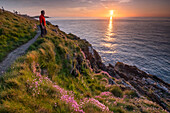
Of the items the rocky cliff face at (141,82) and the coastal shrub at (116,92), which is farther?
the rocky cliff face at (141,82)

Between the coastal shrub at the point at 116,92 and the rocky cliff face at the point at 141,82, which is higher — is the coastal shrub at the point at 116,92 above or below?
above

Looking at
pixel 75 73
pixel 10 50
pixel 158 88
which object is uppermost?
pixel 10 50

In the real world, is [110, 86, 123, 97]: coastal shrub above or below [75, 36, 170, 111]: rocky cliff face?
above

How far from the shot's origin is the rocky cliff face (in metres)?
16.8

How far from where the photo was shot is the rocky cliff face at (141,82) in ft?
55.3

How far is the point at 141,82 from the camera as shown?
73.3 ft

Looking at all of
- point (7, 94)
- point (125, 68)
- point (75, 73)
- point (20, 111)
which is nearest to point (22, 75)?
point (7, 94)

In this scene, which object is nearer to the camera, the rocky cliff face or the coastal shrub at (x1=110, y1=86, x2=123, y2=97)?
the coastal shrub at (x1=110, y1=86, x2=123, y2=97)

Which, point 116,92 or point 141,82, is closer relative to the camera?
point 116,92

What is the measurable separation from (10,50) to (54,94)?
8250 millimetres

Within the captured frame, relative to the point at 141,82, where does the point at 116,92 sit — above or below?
above

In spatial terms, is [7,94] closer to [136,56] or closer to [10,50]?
[10,50]

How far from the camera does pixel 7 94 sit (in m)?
3.55

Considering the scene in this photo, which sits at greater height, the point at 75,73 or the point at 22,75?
the point at 22,75
